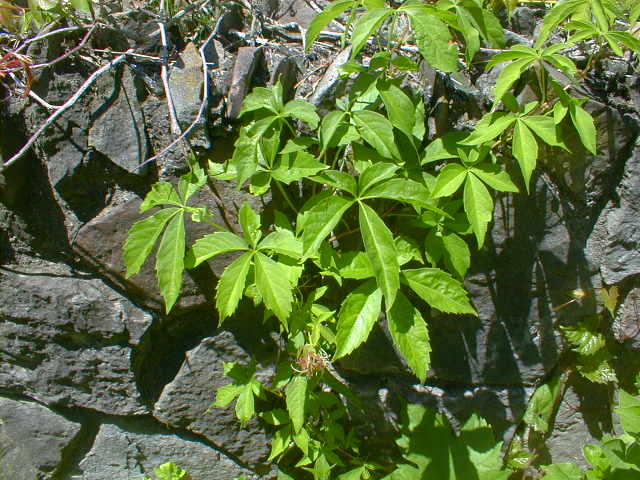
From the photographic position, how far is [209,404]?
176cm

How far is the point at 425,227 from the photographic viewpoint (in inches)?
56.5

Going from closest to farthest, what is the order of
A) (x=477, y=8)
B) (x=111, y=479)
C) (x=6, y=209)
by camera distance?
(x=477, y=8)
(x=6, y=209)
(x=111, y=479)

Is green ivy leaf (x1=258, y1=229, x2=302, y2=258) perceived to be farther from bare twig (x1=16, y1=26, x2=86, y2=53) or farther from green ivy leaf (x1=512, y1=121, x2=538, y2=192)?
bare twig (x1=16, y1=26, x2=86, y2=53)

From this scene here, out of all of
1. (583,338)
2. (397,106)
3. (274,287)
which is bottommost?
(583,338)

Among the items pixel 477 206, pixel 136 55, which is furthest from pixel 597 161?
pixel 136 55

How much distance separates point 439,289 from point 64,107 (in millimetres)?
1112

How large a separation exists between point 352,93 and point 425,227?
407 mm

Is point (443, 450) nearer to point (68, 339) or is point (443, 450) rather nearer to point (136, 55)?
point (68, 339)

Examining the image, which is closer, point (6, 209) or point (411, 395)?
point (6, 209)

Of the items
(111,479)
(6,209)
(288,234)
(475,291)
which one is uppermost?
(6,209)

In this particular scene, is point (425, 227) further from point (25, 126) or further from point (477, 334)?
point (25, 126)

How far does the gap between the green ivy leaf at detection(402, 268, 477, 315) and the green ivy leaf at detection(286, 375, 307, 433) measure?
453 millimetres

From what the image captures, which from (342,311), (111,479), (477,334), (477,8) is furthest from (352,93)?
(111,479)

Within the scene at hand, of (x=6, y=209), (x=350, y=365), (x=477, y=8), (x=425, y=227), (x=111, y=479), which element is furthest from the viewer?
(x=111, y=479)
